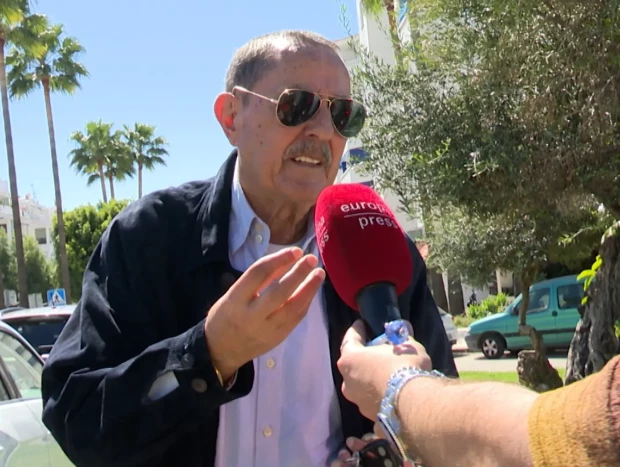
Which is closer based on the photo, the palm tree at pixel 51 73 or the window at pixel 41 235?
the palm tree at pixel 51 73

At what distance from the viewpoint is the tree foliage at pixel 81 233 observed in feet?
122

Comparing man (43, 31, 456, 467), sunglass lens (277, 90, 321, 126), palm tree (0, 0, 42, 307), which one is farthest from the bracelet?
palm tree (0, 0, 42, 307)

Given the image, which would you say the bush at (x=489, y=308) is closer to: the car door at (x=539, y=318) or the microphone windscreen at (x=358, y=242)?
the car door at (x=539, y=318)

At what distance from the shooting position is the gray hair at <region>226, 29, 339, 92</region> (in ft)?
7.13

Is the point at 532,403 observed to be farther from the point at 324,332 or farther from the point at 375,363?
the point at 324,332

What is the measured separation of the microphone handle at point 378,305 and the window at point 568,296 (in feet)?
51.0

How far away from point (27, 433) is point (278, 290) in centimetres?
332

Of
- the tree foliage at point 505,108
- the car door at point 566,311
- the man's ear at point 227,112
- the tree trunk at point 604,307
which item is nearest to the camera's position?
the man's ear at point 227,112

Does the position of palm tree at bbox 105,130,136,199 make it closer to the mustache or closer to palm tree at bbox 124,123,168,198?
palm tree at bbox 124,123,168,198

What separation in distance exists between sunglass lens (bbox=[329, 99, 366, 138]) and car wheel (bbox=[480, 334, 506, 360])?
52.3 feet

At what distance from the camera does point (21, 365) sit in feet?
15.9

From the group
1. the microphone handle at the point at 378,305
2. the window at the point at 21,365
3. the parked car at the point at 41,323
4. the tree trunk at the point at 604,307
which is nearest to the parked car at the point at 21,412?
the window at the point at 21,365

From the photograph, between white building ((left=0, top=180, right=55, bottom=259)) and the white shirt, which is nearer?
the white shirt

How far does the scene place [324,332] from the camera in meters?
2.08
